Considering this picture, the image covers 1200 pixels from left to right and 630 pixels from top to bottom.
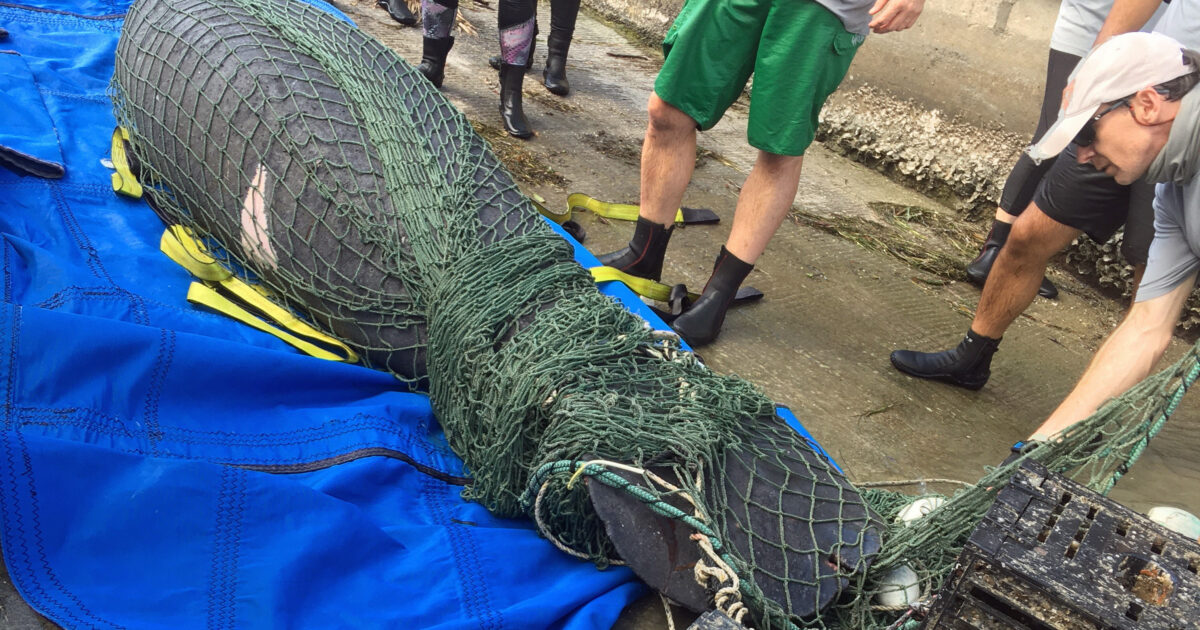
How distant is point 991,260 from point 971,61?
116 cm

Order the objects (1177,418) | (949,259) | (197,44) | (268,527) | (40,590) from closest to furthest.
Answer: (40,590) < (268,527) < (197,44) < (1177,418) < (949,259)

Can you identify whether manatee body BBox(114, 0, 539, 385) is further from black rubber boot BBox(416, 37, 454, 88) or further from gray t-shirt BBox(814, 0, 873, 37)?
black rubber boot BBox(416, 37, 454, 88)

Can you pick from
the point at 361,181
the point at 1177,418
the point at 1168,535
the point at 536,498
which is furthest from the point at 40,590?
the point at 1177,418

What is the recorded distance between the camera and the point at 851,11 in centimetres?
235

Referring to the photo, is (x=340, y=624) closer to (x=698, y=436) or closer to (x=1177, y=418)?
(x=698, y=436)

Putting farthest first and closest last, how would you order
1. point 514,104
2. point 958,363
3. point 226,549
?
point 514,104, point 958,363, point 226,549

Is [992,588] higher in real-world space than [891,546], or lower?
higher

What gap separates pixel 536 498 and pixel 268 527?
1.52ft

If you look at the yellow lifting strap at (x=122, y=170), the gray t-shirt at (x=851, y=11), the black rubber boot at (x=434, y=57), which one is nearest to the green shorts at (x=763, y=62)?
the gray t-shirt at (x=851, y=11)

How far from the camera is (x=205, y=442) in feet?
5.37

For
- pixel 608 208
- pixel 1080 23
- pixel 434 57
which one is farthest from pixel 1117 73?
pixel 434 57

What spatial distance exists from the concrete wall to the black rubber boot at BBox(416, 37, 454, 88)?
80.6 inches

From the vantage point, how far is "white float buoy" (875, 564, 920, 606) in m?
1.53

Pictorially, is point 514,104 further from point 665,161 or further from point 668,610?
point 668,610
